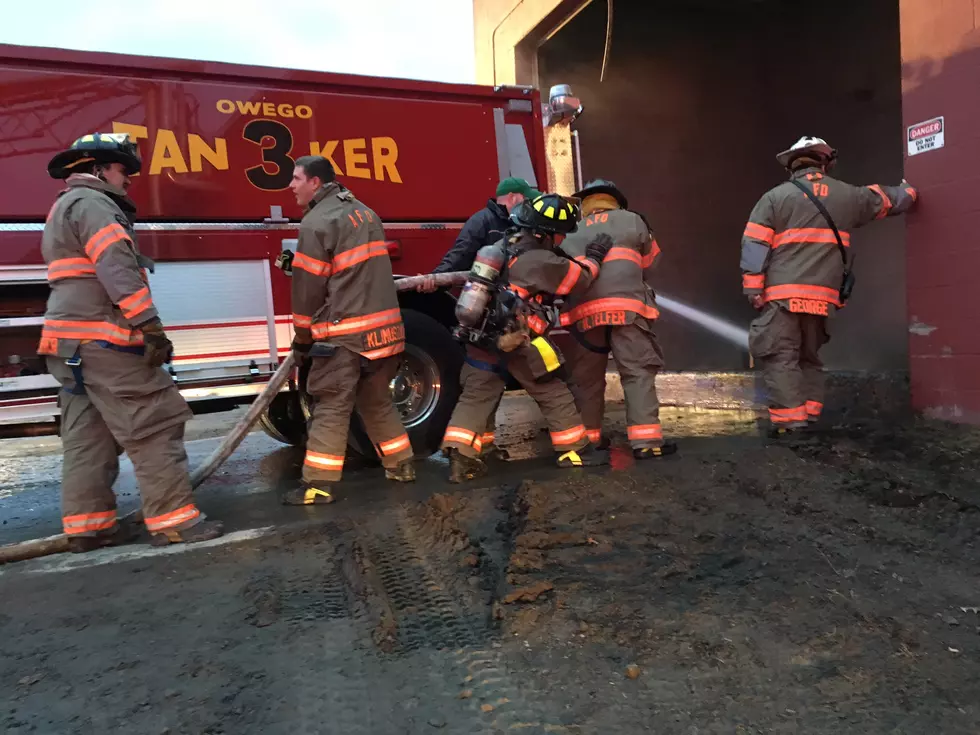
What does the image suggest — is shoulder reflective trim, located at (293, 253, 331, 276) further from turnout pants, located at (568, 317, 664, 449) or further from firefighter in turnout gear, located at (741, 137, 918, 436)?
firefighter in turnout gear, located at (741, 137, 918, 436)

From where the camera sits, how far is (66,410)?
3256 mm

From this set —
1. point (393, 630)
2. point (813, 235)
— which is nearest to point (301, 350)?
point (393, 630)

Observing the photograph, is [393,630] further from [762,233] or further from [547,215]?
[762,233]

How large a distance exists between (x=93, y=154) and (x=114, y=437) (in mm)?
1346

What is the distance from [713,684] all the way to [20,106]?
4.55 m

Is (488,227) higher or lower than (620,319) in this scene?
higher

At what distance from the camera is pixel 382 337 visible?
381 centimetres

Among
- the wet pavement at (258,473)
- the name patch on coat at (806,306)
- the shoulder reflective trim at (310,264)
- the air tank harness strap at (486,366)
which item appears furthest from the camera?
the name patch on coat at (806,306)

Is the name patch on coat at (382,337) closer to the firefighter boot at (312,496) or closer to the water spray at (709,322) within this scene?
the firefighter boot at (312,496)

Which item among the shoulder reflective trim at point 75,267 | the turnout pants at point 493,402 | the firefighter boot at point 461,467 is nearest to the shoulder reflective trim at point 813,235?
the turnout pants at point 493,402

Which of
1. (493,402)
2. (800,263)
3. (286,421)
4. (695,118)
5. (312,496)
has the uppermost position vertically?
(695,118)

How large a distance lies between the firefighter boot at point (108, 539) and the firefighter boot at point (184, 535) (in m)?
0.23

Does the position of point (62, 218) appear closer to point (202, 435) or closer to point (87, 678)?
point (87, 678)

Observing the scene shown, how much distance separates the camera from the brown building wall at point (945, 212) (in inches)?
170
